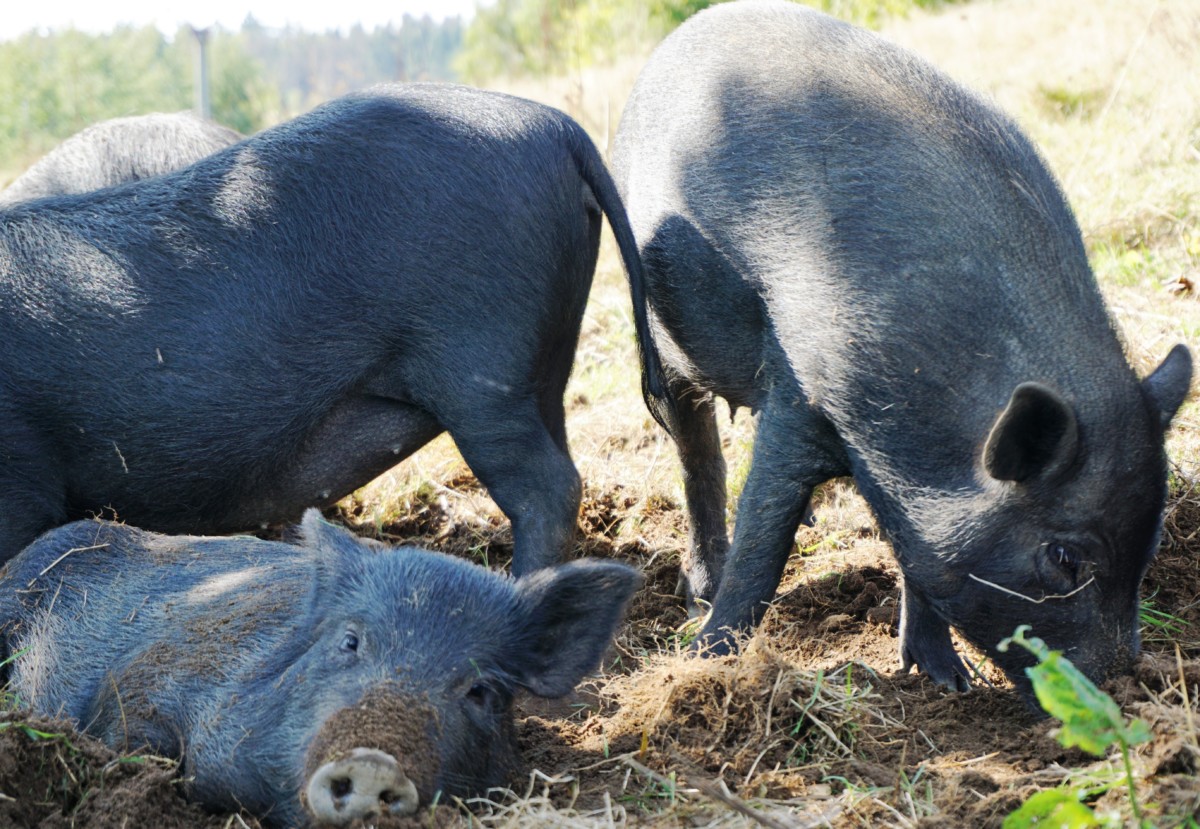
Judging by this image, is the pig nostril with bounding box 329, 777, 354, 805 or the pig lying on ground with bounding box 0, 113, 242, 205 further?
the pig lying on ground with bounding box 0, 113, 242, 205

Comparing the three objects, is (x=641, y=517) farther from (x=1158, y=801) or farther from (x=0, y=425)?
(x=1158, y=801)

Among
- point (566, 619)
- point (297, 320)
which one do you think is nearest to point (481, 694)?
point (566, 619)

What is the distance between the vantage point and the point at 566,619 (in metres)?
3.13

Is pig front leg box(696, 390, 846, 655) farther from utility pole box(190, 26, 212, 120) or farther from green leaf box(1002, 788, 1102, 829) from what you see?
utility pole box(190, 26, 212, 120)

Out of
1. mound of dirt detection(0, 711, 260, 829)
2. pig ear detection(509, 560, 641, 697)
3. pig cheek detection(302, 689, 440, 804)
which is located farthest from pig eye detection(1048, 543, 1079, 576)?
mound of dirt detection(0, 711, 260, 829)

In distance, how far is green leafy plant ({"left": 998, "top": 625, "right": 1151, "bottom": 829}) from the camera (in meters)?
2.19

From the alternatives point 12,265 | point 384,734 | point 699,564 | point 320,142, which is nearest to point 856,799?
point 384,734

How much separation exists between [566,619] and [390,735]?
66 centimetres

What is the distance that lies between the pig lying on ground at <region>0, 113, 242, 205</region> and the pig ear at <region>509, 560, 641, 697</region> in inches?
132

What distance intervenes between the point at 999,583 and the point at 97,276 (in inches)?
110

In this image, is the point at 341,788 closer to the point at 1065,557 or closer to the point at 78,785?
the point at 78,785

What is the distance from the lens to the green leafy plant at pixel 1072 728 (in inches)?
86.3

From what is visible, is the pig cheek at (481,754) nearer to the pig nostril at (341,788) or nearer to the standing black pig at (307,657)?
the standing black pig at (307,657)

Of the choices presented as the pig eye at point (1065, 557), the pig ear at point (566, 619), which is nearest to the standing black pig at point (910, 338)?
the pig eye at point (1065, 557)
